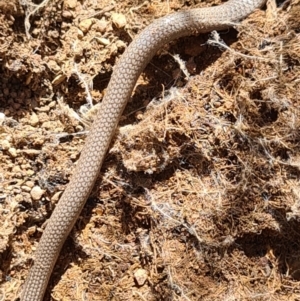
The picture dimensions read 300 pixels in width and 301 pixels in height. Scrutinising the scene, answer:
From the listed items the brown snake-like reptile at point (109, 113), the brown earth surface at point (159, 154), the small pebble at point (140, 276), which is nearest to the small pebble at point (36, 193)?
the brown earth surface at point (159, 154)

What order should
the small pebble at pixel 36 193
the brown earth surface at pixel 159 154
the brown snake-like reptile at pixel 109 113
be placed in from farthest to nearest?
the small pebble at pixel 36 193
the brown snake-like reptile at pixel 109 113
the brown earth surface at pixel 159 154

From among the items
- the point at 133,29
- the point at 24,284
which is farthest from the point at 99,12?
the point at 24,284

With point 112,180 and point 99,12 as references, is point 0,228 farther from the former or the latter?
point 99,12

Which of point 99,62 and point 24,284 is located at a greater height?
point 99,62

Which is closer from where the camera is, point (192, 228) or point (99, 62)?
point (192, 228)

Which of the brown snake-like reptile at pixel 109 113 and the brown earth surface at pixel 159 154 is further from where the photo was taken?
the brown snake-like reptile at pixel 109 113

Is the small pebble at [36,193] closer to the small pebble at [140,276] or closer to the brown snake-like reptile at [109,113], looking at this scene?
the brown snake-like reptile at [109,113]
